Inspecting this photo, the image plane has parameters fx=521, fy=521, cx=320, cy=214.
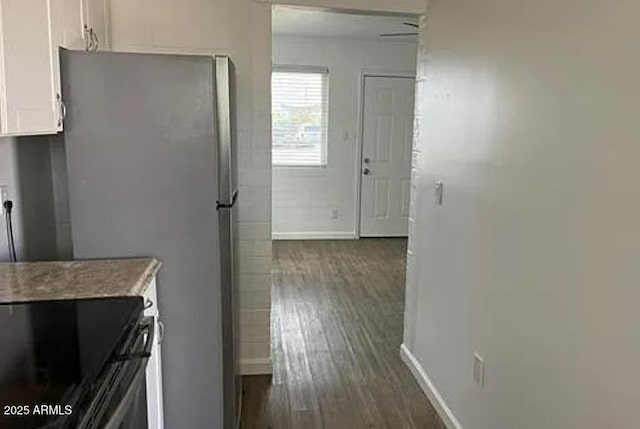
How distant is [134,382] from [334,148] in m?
5.33

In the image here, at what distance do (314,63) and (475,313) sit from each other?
15.0 ft

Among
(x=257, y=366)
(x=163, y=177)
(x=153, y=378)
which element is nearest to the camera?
(x=153, y=378)

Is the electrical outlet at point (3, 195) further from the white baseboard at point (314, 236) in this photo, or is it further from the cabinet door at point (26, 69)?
the white baseboard at point (314, 236)

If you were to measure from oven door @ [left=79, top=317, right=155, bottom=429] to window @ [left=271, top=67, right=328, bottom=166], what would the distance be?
498cm

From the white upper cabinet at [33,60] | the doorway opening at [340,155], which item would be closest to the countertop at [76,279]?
the white upper cabinet at [33,60]

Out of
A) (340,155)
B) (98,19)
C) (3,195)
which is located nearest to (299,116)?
(340,155)

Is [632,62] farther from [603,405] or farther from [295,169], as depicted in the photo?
[295,169]

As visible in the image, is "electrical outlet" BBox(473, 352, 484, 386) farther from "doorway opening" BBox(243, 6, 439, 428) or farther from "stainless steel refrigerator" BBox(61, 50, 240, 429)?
"doorway opening" BBox(243, 6, 439, 428)

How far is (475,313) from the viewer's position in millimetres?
2305

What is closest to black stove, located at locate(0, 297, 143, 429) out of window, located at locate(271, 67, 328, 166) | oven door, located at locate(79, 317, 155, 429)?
oven door, located at locate(79, 317, 155, 429)

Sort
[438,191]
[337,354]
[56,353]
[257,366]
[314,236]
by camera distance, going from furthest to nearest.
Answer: [314,236] → [337,354] → [257,366] → [438,191] → [56,353]

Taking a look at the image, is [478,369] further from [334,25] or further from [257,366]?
[334,25]

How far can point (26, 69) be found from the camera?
4.93 ft

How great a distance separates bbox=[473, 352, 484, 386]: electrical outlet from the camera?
2.23 metres
